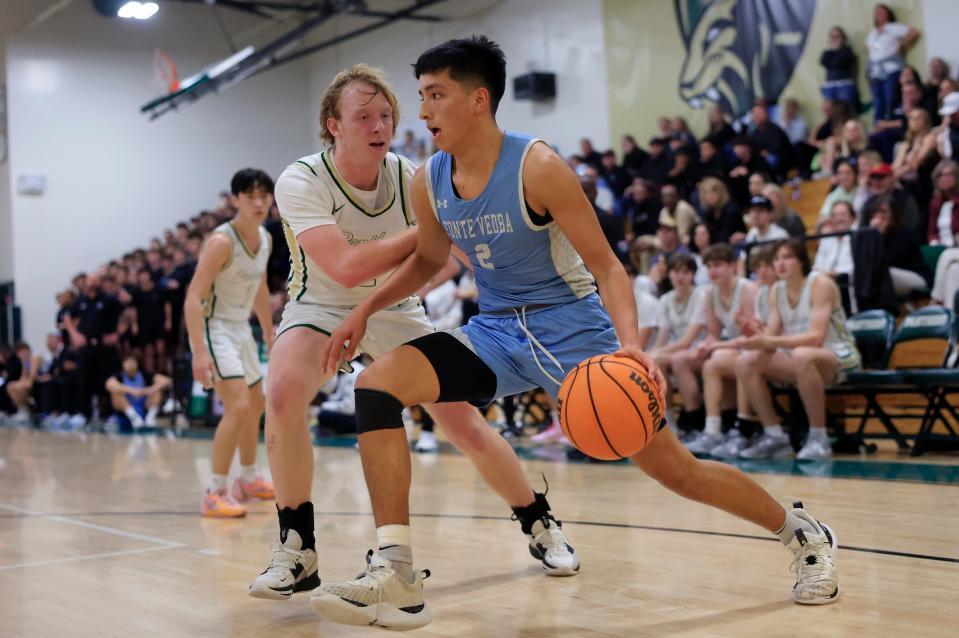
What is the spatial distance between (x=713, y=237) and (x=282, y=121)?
14.7 meters

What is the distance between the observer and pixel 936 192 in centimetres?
879

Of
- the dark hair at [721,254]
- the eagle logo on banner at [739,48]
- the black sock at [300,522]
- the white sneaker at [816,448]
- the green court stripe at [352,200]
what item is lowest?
the white sneaker at [816,448]

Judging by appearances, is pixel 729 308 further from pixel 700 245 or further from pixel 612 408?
pixel 612 408

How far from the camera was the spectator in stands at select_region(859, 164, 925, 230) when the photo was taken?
8.70 meters

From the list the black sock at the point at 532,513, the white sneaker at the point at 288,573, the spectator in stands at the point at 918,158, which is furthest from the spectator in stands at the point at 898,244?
the white sneaker at the point at 288,573

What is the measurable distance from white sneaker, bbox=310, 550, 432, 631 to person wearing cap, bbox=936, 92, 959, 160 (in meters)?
7.91

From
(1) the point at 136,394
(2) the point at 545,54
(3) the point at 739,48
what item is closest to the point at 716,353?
(3) the point at 739,48

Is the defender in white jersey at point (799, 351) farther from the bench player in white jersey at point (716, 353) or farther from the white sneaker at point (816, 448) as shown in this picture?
the bench player in white jersey at point (716, 353)

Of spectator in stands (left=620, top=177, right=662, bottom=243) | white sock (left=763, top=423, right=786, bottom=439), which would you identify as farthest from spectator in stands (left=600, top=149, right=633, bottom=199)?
white sock (left=763, top=423, right=786, bottom=439)

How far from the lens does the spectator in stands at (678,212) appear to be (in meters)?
11.1

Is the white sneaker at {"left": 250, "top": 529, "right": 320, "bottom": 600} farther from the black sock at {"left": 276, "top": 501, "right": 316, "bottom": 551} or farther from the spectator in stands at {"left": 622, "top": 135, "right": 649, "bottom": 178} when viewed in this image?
the spectator in stands at {"left": 622, "top": 135, "right": 649, "bottom": 178}

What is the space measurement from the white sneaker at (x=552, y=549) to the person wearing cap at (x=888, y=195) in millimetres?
5811

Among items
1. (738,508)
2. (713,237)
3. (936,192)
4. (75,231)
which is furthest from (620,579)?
(75,231)

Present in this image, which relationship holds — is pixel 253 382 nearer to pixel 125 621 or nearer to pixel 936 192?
pixel 125 621
